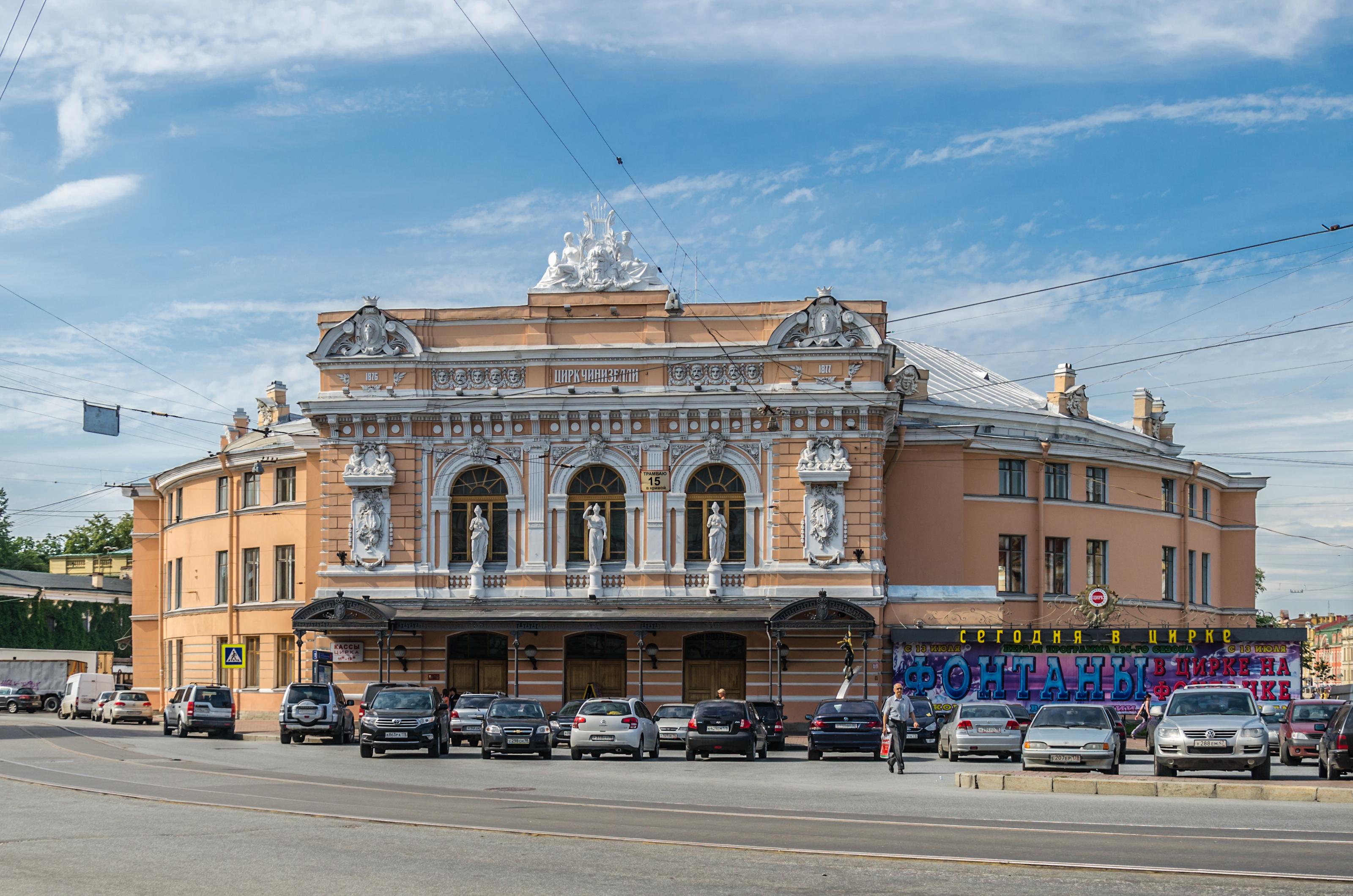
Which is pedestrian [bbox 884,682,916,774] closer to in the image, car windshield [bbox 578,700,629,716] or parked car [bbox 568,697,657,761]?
parked car [bbox 568,697,657,761]

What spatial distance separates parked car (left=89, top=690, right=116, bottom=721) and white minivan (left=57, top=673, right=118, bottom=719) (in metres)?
0.46

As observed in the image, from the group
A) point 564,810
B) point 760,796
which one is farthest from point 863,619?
point 564,810

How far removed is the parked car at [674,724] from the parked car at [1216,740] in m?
13.9

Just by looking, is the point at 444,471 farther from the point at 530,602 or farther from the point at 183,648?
the point at 183,648

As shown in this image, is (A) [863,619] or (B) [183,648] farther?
(B) [183,648]

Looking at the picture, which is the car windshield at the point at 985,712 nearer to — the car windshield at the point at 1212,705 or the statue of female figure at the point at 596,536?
the car windshield at the point at 1212,705

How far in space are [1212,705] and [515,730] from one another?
1515 cm

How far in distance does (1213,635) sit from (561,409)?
21162 millimetres

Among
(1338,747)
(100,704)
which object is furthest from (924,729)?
(100,704)

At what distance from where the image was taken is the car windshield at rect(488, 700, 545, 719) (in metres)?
35.3

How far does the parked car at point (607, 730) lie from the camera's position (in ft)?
116

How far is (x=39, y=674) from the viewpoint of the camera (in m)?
80.0

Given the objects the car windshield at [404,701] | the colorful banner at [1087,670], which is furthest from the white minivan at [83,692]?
the colorful banner at [1087,670]

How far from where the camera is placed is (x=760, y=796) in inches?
923
